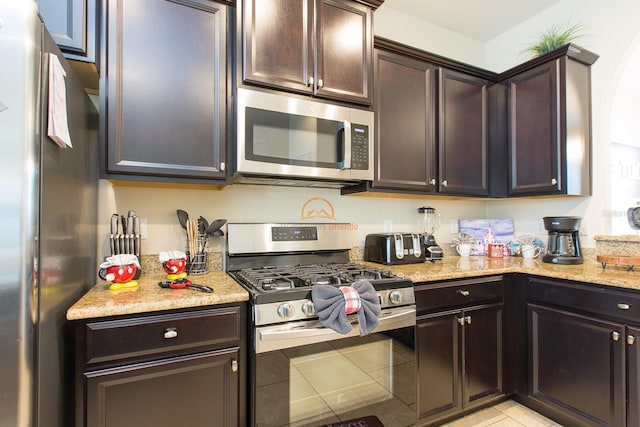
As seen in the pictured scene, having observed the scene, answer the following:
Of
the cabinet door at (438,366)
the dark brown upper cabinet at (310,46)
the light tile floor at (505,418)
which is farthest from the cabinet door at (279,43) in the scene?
the light tile floor at (505,418)

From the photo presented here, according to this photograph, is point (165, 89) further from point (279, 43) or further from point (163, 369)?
point (163, 369)

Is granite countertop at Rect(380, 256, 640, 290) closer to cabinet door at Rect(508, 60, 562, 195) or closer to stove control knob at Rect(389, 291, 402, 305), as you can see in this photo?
stove control knob at Rect(389, 291, 402, 305)

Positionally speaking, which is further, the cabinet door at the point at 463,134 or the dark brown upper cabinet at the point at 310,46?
the cabinet door at the point at 463,134

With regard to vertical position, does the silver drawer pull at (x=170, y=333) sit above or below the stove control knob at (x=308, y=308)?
below

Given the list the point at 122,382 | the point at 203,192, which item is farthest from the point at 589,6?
the point at 122,382

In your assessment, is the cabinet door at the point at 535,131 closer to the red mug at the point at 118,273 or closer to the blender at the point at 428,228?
the blender at the point at 428,228

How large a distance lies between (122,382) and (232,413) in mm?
439

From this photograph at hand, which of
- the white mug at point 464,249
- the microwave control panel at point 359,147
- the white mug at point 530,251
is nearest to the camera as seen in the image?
the microwave control panel at point 359,147

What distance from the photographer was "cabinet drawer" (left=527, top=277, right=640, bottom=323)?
1.51 m

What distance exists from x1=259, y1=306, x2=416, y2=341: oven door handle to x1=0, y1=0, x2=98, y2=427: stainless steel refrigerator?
0.68 m

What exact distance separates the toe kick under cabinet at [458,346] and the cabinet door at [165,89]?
4.46ft

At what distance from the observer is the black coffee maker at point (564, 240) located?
2.08m

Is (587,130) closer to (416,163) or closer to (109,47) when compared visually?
(416,163)

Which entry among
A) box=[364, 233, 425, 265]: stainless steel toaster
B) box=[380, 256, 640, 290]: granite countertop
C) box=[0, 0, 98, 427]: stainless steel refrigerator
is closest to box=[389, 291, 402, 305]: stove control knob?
box=[380, 256, 640, 290]: granite countertop
